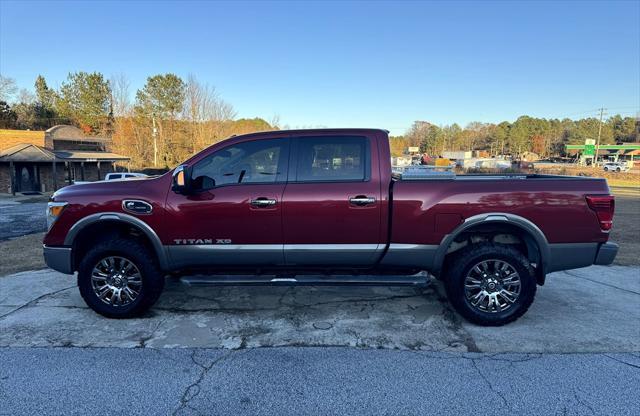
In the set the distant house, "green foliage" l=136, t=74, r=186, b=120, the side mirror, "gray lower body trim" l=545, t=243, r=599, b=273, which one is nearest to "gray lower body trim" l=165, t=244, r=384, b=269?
the side mirror

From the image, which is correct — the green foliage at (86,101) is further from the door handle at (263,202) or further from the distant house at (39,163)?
the door handle at (263,202)

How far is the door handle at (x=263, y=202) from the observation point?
3.92 meters

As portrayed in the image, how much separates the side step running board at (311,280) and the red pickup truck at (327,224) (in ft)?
0.08

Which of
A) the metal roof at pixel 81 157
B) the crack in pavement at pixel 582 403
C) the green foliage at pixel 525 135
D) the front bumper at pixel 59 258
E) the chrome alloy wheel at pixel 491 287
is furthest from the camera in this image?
the green foliage at pixel 525 135

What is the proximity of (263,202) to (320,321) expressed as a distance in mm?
1408

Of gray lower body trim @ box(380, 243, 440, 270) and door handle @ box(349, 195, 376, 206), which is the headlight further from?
gray lower body trim @ box(380, 243, 440, 270)

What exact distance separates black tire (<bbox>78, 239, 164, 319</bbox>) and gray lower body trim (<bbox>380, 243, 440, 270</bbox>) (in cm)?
246

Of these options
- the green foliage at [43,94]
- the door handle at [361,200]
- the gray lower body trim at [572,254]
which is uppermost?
the green foliage at [43,94]

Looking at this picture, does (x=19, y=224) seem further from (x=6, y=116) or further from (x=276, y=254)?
(x=6, y=116)

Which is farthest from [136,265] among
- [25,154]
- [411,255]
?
[25,154]

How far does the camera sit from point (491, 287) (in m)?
3.97

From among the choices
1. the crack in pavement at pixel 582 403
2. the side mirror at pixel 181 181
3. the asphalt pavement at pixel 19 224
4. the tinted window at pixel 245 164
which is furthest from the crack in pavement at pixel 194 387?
the asphalt pavement at pixel 19 224

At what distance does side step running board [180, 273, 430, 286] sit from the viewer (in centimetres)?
396

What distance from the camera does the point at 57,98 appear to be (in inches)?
2207
